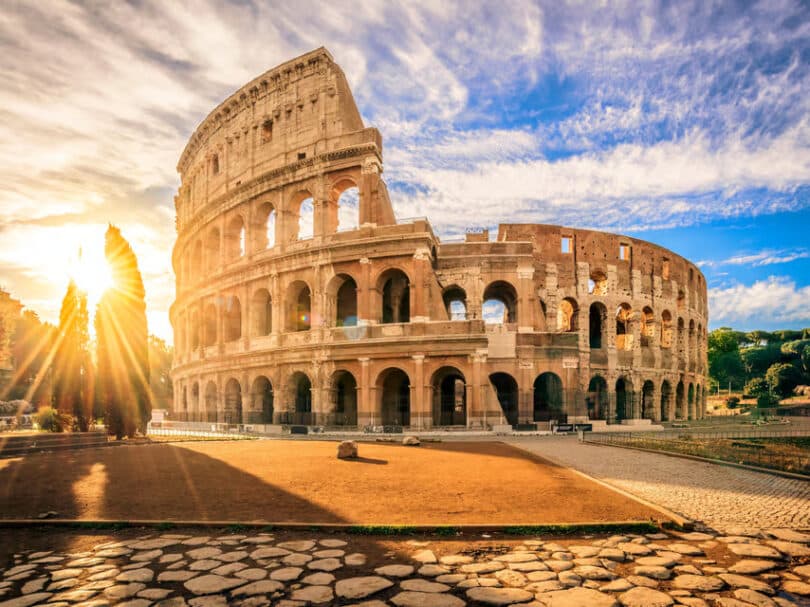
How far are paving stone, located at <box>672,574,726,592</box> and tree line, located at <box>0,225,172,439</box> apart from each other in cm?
2184

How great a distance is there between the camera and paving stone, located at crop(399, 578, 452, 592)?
4.62m

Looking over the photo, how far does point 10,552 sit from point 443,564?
16.3 feet

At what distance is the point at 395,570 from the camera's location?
511 centimetres

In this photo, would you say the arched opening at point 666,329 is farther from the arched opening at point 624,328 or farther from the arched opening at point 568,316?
the arched opening at point 568,316

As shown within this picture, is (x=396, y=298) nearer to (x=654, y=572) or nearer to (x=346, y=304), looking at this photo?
(x=346, y=304)

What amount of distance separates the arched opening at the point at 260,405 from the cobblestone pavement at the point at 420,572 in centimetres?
2538

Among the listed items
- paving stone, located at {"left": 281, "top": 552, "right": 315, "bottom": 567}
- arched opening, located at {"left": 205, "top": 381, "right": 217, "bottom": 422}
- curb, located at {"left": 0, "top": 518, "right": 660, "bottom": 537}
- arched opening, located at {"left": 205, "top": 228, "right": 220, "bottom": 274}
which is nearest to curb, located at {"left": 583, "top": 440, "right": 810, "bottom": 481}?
curb, located at {"left": 0, "top": 518, "right": 660, "bottom": 537}

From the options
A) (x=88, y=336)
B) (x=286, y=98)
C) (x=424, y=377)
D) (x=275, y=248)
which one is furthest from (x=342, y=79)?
(x=88, y=336)

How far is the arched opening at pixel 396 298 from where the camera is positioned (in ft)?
98.0

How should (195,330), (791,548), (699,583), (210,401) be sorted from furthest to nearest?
(195,330) → (210,401) → (791,548) → (699,583)

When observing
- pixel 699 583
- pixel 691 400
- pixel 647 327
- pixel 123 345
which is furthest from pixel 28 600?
pixel 691 400

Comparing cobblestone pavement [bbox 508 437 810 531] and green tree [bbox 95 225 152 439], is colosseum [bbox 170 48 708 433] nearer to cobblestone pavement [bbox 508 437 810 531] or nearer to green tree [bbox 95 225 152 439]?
green tree [bbox 95 225 152 439]

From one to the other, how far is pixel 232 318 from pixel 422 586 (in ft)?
105

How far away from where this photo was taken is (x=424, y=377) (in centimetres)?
2658
